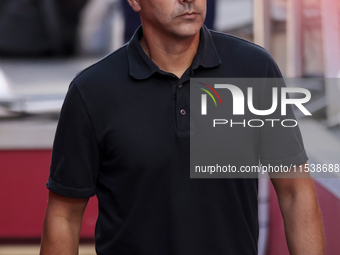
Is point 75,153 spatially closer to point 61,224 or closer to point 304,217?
point 61,224

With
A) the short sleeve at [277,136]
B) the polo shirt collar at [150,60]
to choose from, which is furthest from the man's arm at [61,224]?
the short sleeve at [277,136]

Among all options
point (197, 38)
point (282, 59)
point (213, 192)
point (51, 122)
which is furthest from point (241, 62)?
point (51, 122)

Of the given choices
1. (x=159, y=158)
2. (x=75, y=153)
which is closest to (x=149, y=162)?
(x=159, y=158)

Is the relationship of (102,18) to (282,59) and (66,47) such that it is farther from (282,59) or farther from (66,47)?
(282,59)

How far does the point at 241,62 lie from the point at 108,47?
1.17 m

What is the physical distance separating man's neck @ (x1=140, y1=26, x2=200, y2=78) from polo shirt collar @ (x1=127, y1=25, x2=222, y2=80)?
0.02 m

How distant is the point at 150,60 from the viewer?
3.05 feet

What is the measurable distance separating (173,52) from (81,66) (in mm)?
1168

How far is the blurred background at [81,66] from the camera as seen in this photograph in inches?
67.0

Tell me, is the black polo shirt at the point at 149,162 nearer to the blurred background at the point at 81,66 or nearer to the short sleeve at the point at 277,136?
the short sleeve at the point at 277,136

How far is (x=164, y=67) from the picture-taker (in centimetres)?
93

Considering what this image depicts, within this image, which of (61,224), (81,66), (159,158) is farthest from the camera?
(81,66)

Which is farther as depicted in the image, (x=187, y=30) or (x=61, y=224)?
(x=61, y=224)

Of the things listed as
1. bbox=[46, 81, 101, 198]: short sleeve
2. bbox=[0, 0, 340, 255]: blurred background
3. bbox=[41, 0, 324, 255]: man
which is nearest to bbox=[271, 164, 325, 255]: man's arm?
bbox=[41, 0, 324, 255]: man
